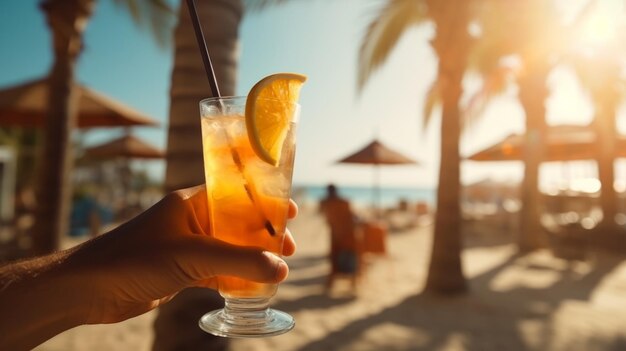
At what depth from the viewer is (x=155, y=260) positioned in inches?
51.3

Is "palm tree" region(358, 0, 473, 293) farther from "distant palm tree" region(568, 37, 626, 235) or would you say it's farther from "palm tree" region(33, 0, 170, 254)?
"distant palm tree" region(568, 37, 626, 235)

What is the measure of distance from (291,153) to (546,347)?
425 centimetres

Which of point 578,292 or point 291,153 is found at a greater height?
point 291,153

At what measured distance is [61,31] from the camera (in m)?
6.74

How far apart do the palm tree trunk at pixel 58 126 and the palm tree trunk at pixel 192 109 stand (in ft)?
14.7

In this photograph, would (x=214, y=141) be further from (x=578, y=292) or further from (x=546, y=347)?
(x=578, y=292)

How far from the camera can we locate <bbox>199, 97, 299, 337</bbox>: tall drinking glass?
4.61 feet

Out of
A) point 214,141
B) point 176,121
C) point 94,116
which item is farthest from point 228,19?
point 94,116

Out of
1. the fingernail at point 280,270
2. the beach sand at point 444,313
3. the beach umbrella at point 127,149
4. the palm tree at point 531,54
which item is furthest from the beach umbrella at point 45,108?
the palm tree at point 531,54

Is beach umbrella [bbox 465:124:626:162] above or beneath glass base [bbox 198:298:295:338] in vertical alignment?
above

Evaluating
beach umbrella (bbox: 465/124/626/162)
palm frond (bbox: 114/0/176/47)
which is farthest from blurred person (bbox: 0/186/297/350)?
beach umbrella (bbox: 465/124/626/162)

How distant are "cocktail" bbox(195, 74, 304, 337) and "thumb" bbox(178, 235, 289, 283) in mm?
129

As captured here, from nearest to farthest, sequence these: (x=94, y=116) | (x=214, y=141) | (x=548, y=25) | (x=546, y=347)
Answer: (x=214, y=141) < (x=546, y=347) < (x=94, y=116) < (x=548, y=25)

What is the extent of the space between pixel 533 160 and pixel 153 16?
32.5 feet
